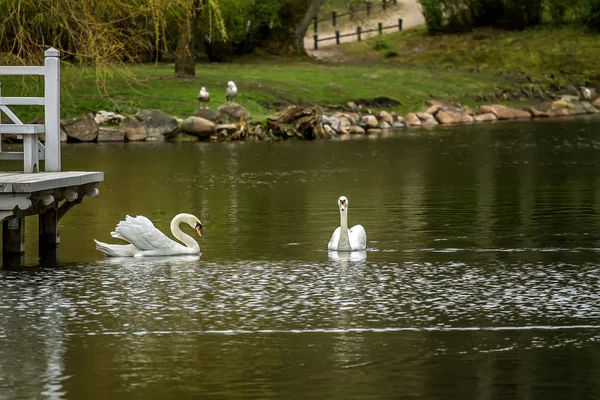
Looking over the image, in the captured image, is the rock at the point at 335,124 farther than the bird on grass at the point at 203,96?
Yes

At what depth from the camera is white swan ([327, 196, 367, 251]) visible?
17.9m

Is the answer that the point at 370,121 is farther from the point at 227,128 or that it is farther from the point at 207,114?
the point at 227,128

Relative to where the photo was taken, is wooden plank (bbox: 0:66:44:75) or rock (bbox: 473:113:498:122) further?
rock (bbox: 473:113:498:122)

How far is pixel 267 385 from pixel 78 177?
792 cm

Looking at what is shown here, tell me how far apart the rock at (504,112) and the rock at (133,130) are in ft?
54.9

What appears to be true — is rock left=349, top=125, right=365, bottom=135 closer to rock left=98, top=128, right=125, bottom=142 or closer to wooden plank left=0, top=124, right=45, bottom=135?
rock left=98, top=128, right=125, bottom=142

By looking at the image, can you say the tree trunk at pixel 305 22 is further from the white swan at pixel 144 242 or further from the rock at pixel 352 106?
the white swan at pixel 144 242

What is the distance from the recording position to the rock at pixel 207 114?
44500 mm

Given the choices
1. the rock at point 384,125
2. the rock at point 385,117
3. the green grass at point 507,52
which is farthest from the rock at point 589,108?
the rock at point 384,125

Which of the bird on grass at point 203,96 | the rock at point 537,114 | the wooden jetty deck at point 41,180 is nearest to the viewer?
the wooden jetty deck at point 41,180

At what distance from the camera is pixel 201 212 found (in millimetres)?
23312

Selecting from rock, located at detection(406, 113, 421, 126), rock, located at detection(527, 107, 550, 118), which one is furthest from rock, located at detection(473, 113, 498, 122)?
rock, located at detection(406, 113, 421, 126)

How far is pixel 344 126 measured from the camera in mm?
47344

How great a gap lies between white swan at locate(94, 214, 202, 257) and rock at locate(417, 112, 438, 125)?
34.7 meters
